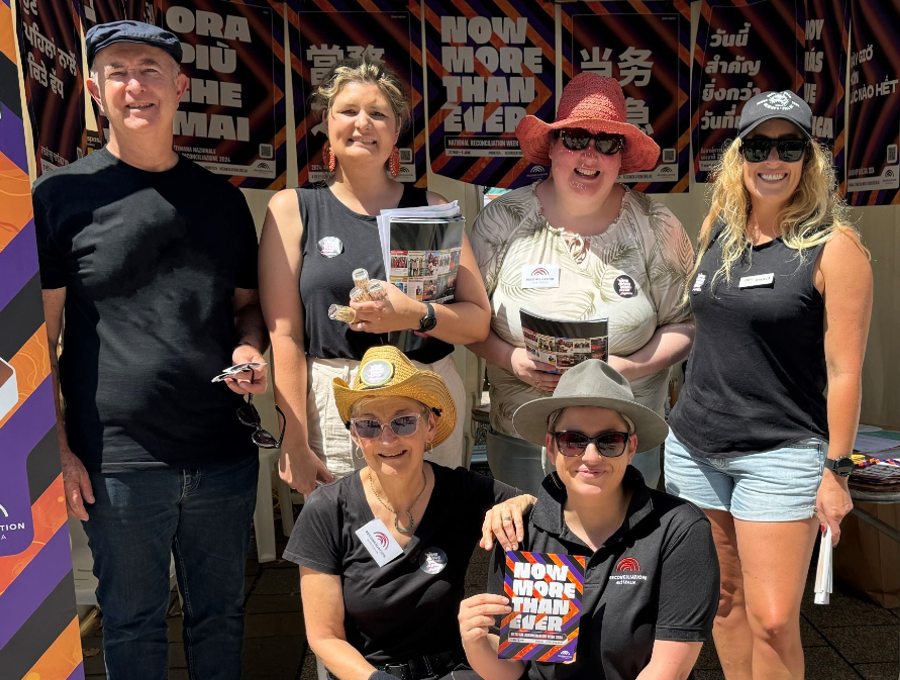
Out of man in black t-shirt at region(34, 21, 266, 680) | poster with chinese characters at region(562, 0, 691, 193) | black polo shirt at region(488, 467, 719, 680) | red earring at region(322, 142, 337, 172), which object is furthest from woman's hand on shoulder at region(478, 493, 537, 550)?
poster with chinese characters at region(562, 0, 691, 193)

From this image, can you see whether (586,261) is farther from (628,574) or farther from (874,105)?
(874,105)

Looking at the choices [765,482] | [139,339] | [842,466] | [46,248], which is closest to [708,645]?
[765,482]

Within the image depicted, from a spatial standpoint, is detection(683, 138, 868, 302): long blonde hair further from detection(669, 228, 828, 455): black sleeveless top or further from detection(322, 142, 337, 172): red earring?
detection(322, 142, 337, 172): red earring

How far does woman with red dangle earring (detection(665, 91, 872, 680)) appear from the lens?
2373mm

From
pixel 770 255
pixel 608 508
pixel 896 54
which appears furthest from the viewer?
pixel 896 54

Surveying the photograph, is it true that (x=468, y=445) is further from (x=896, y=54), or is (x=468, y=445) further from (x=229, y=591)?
(x=896, y=54)

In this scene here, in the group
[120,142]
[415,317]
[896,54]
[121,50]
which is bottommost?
[415,317]

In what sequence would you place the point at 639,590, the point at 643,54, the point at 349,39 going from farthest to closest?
1. the point at 643,54
2. the point at 349,39
3. the point at 639,590

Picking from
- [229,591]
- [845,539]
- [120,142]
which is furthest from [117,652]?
[845,539]

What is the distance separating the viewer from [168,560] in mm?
2477

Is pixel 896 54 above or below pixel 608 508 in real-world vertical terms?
above

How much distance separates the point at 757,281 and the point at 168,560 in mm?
1852

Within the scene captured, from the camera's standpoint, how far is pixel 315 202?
8.61ft

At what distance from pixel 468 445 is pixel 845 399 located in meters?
2.45
